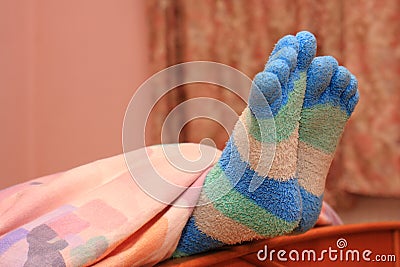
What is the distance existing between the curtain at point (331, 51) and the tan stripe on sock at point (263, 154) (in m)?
1.08

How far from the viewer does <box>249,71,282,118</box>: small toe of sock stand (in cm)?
68

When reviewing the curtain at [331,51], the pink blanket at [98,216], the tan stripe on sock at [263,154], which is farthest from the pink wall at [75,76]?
the tan stripe on sock at [263,154]

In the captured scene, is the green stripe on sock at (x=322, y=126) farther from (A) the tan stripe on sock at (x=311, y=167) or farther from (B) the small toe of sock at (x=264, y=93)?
(B) the small toe of sock at (x=264, y=93)

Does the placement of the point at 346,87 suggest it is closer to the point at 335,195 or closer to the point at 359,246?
the point at 359,246

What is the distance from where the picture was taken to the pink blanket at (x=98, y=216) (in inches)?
26.2

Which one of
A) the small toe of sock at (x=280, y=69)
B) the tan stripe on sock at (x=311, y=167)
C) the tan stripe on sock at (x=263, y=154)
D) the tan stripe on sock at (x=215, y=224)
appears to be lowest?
the tan stripe on sock at (x=215, y=224)

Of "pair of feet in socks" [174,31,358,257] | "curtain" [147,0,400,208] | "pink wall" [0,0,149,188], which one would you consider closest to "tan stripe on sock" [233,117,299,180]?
"pair of feet in socks" [174,31,358,257]

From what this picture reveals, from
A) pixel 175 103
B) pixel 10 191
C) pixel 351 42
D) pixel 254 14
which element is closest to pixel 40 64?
pixel 175 103

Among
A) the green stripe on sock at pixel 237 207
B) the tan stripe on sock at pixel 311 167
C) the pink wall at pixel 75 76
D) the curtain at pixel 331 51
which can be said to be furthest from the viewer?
the pink wall at pixel 75 76

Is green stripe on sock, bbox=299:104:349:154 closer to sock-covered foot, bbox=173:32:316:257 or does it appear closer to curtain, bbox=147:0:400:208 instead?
sock-covered foot, bbox=173:32:316:257

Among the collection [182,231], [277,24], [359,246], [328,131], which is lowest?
[359,246]

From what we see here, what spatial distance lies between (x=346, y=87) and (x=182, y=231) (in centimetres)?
31

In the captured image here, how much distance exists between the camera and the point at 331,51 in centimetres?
184

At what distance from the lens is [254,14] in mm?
1944
